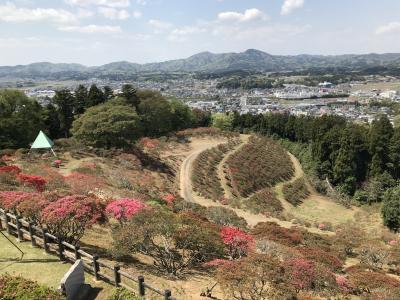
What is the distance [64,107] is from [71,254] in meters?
52.3

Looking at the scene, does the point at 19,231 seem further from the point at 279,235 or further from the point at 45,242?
the point at 279,235

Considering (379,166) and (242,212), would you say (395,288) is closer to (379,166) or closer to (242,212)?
(242,212)

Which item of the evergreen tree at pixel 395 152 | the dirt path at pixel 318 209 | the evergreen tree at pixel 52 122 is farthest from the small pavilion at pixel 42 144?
the evergreen tree at pixel 395 152

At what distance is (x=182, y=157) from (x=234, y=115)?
36.2 metres

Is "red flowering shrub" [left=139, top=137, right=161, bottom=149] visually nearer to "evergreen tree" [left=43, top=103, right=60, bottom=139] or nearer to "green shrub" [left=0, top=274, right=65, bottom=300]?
"evergreen tree" [left=43, top=103, right=60, bottom=139]

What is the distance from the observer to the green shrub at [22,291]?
9750 mm

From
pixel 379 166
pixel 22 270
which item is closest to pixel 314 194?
pixel 379 166

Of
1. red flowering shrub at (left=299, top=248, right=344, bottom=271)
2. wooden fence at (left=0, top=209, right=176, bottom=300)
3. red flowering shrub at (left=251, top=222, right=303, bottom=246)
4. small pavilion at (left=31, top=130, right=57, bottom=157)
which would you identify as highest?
wooden fence at (left=0, top=209, right=176, bottom=300)

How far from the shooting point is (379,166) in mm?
52625

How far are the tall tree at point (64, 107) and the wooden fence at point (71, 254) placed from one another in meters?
47.3

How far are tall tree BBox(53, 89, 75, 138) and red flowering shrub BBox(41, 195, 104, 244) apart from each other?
50376 millimetres

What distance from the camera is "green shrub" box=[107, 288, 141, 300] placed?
11.2 meters

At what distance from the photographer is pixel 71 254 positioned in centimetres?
1330

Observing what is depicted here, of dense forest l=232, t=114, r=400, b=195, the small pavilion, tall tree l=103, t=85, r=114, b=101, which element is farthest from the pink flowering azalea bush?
tall tree l=103, t=85, r=114, b=101
